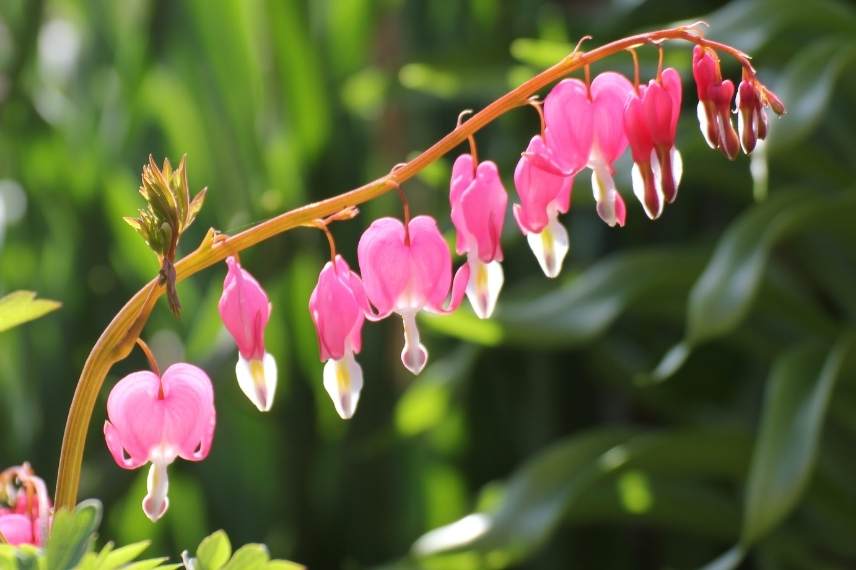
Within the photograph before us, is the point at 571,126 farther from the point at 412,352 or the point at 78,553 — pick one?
the point at 78,553

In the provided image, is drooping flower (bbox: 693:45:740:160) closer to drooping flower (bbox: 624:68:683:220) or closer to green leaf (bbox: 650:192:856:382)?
drooping flower (bbox: 624:68:683:220)

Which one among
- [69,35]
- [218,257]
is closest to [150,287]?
[218,257]

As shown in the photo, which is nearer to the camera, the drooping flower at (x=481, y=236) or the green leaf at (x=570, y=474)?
the drooping flower at (x=481, y=236)

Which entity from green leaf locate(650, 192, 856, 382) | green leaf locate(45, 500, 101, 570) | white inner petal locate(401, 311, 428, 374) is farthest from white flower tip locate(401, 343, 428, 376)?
green leaf locate(650, 192, 856, 382)

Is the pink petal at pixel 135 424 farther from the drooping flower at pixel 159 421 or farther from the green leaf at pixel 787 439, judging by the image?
the green leaf at pixel 787 439

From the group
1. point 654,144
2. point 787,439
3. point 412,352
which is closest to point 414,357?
point 412,352

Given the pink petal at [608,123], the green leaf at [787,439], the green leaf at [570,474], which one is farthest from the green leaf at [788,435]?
the pink petal at [608,123]

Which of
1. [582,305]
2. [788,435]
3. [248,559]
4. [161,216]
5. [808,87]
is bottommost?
[788,435]

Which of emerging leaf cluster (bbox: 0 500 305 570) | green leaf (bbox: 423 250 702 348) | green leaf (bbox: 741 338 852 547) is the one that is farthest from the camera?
green leaf (bbox: 423 250 702 348)
